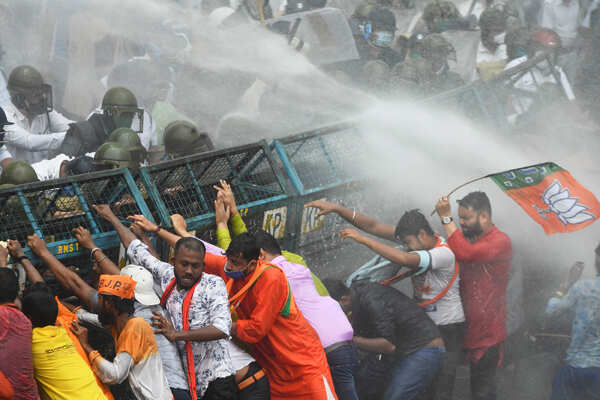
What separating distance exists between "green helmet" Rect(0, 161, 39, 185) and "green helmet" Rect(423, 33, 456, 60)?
25.8 feet

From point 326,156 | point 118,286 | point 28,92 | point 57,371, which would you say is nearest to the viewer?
point 57,371

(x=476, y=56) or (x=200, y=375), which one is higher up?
(x=476, y=56)

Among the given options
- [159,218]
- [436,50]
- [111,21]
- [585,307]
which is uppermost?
[111,21]

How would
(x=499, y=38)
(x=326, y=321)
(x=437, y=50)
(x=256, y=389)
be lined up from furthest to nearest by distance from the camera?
(x=499, y=38)
(x=437, y=50)
(x=326, y=321)
(x=256, y=389)

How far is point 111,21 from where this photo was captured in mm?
10477

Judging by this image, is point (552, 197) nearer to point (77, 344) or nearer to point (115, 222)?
point (115, 222)

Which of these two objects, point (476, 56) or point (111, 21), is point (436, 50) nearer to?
point (476, 56)

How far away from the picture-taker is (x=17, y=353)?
321 cm

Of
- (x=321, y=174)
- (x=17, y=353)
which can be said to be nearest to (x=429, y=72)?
(x=321, y=174)

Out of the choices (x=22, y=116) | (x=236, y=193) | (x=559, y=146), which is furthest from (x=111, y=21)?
(x=559, y=146)

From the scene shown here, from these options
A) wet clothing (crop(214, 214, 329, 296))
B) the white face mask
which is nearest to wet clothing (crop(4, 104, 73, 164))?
wet clothing (crop(214, 214, 329, 296))

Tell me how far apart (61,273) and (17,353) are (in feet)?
2.88

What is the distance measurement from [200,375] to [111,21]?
→ 8.18 meters

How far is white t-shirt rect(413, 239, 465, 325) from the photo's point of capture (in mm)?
4758
